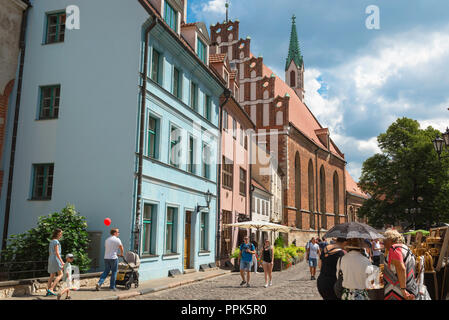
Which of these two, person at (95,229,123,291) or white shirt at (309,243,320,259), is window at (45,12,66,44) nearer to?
person at (95,229,123,291)

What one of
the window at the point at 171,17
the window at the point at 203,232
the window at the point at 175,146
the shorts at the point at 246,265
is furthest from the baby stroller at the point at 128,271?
the window at the point at 171,17

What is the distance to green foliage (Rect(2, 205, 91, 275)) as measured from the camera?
12.4m

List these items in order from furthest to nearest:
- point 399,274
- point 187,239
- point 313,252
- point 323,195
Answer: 1. point 323,195
2. point 187,239
3. point 313,252
4. point 399,274

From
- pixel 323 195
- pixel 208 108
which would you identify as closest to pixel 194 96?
pixel 208 108

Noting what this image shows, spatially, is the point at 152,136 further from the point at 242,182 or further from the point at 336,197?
the point at 336,197

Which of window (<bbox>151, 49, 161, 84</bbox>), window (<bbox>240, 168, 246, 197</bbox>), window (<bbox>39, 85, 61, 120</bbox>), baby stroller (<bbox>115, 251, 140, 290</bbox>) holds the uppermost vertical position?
window (<bbox>151, 49, 161, 84</bbox>)

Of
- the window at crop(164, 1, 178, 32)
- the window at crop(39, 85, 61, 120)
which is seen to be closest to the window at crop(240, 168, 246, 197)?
the window at crop(164, 1, 178, 32)

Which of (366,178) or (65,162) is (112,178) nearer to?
(65,162)

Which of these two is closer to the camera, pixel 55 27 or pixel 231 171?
pixel 55 27

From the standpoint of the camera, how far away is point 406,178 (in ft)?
118

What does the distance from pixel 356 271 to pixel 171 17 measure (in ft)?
51.1

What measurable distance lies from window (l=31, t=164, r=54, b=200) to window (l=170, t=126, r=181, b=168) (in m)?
4.66

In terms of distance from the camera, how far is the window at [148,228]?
51.0 ft

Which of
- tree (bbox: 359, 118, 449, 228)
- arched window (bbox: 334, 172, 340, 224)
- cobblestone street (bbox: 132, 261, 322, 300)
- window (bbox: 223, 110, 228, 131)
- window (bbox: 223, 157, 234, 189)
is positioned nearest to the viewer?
cobblestone street (bbox: 132, 261, 322, 300)
